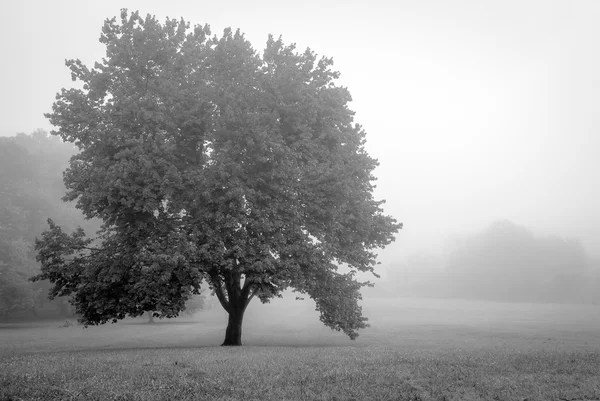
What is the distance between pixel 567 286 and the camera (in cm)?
11256

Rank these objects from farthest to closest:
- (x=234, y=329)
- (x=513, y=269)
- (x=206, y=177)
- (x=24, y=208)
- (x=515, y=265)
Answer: (x=513, y=269), (x=515, y=265), (x=24, y=208), (x=234, y=329), (x=206, y=177)

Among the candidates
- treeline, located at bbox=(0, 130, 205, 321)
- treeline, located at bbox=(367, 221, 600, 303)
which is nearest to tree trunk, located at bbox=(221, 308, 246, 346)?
treeline, located at bbox=(0, 130, 205, 321)

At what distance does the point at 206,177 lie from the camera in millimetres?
24375

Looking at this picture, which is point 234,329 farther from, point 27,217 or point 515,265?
point 515,265

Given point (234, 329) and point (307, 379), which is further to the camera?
point (234, 329)

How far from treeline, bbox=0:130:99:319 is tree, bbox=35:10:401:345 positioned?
45369 millimetres

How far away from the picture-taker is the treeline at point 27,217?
60.5 meters

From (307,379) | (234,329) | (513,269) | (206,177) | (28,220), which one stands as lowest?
(307,379)

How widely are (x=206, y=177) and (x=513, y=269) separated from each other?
421 ft

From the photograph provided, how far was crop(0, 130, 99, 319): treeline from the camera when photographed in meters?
60.5

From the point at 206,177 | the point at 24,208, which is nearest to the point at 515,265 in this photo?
the point at 206,177

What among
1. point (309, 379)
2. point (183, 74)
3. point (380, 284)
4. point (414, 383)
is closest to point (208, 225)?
point (183, 74)

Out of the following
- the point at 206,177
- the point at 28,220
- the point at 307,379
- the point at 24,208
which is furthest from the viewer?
the point at 28,220

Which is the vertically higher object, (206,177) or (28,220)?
(28,220)
